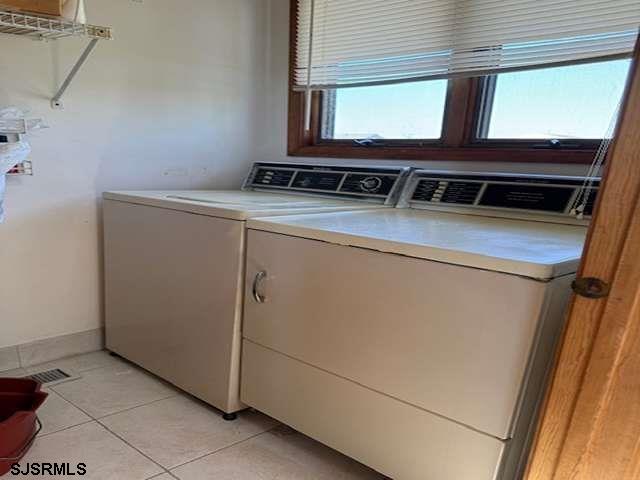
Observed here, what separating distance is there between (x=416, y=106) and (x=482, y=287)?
139 cm

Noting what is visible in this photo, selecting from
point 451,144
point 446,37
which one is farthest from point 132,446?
point 446,37

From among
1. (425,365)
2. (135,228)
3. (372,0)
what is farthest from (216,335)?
(372,0)

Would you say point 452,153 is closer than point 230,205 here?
No

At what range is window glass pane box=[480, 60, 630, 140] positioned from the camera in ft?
5.50

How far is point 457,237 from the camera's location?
4.06 feet

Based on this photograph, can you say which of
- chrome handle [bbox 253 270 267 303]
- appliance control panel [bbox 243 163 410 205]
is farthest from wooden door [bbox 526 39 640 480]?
appliance control panel [bbox 243 163 410 205]

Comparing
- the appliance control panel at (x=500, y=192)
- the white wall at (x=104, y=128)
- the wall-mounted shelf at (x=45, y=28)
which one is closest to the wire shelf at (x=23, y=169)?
the white wall at (x=104, y=128)

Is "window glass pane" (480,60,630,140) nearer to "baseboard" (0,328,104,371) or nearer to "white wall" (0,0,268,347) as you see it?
"white wall" (0,0,268,347)

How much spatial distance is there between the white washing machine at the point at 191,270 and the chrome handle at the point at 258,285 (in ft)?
0.20

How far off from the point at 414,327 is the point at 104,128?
1648 millimetres

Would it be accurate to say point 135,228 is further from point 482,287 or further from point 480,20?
point 480,20

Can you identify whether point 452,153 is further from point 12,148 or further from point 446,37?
point 12,148

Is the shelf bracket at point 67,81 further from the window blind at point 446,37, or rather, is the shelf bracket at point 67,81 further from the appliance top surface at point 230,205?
the window blind at point 446,37

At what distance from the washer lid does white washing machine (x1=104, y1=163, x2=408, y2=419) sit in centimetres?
19
